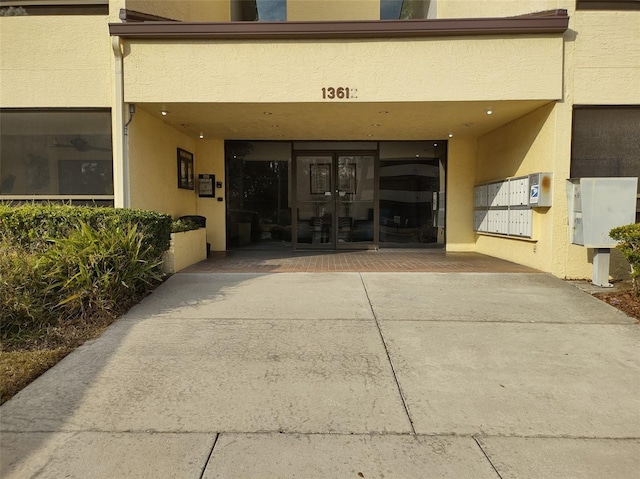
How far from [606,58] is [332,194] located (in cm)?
639

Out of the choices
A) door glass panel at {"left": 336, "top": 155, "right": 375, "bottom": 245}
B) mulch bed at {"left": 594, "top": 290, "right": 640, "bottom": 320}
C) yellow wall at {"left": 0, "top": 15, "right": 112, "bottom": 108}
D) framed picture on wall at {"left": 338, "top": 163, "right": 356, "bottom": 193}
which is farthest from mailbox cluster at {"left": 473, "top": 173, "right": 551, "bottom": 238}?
yellow wall at {"left": 0, "top": 15, "right": 112, "bottom": 108}

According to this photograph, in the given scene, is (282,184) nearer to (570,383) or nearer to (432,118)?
(432,118)

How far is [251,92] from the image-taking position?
7348 millimetres

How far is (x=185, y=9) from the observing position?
373 inches

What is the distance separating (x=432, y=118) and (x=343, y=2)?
4.16 metres

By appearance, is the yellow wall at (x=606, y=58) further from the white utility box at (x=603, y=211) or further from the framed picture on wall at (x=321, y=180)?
the framed picture on wall at (x=321, y=180)

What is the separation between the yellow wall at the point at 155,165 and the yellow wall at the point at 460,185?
6905mm

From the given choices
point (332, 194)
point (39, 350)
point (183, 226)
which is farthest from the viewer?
point (332, 194)

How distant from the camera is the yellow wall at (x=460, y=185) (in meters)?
10.8

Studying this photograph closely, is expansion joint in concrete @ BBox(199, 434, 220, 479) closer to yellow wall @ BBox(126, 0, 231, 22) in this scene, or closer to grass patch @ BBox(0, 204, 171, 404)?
grass patch @ BBox(0, 204, 171, 404)

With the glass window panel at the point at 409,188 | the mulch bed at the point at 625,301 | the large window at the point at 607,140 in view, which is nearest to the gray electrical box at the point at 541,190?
the large window at the point at 607,140

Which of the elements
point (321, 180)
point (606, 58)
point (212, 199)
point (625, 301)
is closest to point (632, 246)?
point (625, 301)

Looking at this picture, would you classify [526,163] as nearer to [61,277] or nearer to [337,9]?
[337,9]

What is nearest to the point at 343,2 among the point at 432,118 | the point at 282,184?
the point at 432,118
